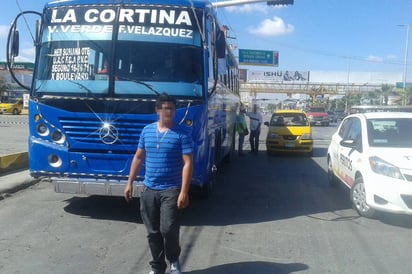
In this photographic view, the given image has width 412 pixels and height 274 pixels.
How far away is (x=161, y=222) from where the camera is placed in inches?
174

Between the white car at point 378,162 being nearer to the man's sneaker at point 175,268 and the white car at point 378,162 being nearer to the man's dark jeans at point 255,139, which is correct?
the man's sneaker at point 175,268

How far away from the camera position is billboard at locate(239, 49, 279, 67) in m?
50.2

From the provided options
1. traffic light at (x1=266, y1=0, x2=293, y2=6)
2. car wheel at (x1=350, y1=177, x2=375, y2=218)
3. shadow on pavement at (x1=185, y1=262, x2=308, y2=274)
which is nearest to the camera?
shadow on pavement at (x1=185, y1=262, x2=308, y2=274)

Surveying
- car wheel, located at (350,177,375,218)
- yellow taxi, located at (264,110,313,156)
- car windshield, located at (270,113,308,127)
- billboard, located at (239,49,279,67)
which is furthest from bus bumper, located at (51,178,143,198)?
billboard, located at (239,49,279,67)

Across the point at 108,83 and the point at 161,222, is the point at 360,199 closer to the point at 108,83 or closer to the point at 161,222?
the point at 161,222

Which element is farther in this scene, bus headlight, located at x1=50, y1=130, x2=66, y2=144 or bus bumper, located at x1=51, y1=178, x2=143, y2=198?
bus headlight, located at x1=50, y1=130, x2=66, y2=144

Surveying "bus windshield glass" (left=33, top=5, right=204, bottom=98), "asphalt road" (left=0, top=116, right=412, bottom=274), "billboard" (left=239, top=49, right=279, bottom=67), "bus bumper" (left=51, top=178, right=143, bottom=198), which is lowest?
"asphalt road" (left=0, top=116, right=412, bottom=274)

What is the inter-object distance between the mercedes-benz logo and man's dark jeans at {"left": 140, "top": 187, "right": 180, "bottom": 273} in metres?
2.07

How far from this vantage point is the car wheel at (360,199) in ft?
23.2

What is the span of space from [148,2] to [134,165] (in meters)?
3.15

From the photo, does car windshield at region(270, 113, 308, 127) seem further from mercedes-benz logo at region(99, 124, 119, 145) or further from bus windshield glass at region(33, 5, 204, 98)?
mercedes-benz logo at region(99, 124, 119, 145)

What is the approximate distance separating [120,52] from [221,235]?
9.73 ft

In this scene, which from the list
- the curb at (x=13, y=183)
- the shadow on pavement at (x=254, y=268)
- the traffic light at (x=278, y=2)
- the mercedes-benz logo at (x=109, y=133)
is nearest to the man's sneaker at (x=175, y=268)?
the shadow on pavement at (x=254, y=268)

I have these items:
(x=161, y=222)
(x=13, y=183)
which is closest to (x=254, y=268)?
(x=161, y=222)
